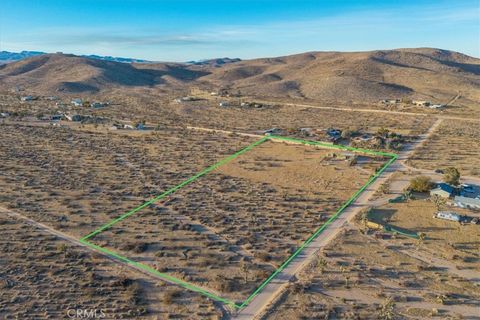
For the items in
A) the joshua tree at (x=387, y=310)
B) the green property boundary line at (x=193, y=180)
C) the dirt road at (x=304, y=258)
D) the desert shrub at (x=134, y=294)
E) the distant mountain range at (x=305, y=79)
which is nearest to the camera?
the joshua tree at (x=387, y=310)

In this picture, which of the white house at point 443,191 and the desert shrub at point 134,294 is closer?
the desert shrub at point 134,294

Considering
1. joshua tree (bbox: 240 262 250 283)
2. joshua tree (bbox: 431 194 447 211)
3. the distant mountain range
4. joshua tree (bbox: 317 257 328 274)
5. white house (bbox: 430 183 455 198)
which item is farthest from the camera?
the distant mountain range

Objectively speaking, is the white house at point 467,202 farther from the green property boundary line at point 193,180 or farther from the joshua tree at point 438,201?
the green property boundary line at point 193,180

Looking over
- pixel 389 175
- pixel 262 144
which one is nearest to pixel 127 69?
pixel 262 144

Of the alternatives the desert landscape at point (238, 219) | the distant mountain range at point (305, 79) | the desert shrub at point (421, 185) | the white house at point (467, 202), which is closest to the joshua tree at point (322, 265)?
the desert landscape at point (238, 219)

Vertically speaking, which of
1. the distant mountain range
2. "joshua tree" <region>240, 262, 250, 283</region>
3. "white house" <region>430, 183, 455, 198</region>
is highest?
the distant mountain range

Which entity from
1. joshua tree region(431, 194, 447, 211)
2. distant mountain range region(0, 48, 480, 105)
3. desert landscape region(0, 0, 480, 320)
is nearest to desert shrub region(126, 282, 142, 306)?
A: desert landscape region(0, 0, 480, 320)

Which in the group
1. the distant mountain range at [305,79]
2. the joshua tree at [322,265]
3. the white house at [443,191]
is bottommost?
the joshua tree at [322,265]

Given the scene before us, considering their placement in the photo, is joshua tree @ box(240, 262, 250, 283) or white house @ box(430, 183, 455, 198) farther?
white house @ box(430, 183, 455, 198)

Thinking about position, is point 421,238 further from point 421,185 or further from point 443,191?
point 421,185

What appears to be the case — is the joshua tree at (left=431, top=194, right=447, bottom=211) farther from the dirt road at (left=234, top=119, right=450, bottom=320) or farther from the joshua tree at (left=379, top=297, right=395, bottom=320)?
the joshua tree at (left=379, top=297, right=395, bottom=320)
